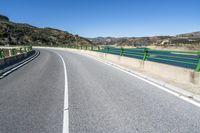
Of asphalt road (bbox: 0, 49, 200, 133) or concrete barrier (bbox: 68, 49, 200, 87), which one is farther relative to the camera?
concrete barrier (bbox: 68, 49, 200, 87)

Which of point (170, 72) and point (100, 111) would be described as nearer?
point (100, 111)

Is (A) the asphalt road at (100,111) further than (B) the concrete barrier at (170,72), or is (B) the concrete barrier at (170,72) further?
(B) the concrete barrier at (170,72)

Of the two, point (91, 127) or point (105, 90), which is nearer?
point (91, 127)

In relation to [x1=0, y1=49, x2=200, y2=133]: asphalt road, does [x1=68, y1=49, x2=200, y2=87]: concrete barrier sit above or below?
above

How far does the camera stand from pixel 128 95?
7977mm

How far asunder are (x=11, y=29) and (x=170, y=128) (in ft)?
475

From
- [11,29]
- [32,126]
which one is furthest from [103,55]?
[11,29]

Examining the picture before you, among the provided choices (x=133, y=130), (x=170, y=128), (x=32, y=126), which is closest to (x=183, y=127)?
(x=170, y=128)

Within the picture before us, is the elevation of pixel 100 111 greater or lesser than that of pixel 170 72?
lesser

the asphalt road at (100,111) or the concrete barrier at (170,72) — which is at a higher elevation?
the concrete barrier at (170,72)

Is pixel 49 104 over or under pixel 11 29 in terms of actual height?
under

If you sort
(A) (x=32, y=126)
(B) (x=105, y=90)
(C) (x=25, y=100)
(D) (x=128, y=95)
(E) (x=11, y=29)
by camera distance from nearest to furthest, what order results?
(A) (x=32, y=126) < (C) (x=25, y=100) < (D) (x=128, y=95) < (B) (x=105, y=90) < (E) (x=11, y=29)

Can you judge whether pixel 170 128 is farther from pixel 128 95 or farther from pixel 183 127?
pixel 128 95

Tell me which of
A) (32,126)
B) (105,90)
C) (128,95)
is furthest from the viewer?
→ (105,90)
